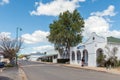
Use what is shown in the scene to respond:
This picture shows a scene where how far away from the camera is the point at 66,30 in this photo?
72750mm

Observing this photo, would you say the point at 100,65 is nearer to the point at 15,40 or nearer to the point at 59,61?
the point at 15,40

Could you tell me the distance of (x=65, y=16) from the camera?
7350 cm

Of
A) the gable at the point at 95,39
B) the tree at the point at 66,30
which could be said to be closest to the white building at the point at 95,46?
the gable at the point at 95,39

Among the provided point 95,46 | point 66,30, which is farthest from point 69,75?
Result: point 66,30

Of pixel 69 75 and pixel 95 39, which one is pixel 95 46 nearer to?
pixel 95 39

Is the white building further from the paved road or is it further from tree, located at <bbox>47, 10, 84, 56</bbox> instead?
tree, located at <bbox>47, 10, 84, 56</bbox>

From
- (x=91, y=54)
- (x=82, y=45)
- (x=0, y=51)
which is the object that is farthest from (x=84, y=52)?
(x=0, y=51)

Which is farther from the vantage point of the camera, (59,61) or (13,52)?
(59,61)

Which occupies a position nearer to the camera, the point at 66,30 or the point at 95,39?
the point at 95,39

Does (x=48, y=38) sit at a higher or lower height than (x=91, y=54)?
higher

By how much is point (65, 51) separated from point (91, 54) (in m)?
25.1

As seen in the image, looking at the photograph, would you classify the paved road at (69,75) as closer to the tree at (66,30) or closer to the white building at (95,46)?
the white building at (95,46)

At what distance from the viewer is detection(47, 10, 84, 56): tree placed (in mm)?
72188

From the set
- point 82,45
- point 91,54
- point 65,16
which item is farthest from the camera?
point 65,16
